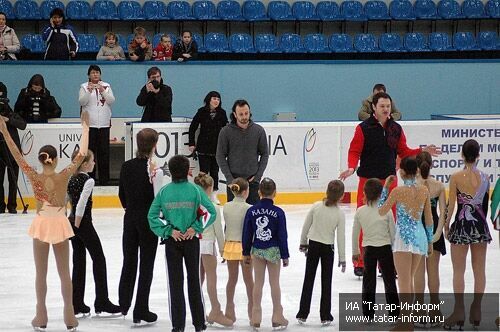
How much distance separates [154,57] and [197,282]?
40.3ft

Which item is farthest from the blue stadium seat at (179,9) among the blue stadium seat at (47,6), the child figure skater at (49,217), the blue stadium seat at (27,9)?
the child figure skater at (49,217)

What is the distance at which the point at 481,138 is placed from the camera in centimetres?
1652

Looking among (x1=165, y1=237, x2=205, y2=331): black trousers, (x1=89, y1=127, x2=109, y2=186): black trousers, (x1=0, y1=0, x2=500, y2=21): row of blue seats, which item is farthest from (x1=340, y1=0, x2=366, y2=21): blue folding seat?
(x1=165, y1=237, x2=205, y2=331): black trousers

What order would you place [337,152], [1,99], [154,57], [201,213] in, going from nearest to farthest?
[201,213], [1,99], [337,152], [154,57]

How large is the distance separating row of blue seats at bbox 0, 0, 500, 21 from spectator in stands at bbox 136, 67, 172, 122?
6.46 m

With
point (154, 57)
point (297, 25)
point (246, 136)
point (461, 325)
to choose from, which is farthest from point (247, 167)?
point (297, 25)

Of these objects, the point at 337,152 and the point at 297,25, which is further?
the point at 297,25

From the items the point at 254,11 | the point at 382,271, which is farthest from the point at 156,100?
the point at 382,271

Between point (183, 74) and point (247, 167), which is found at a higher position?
point (183, 74)

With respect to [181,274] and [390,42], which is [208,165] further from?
[390,42]

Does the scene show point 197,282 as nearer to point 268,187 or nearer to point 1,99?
point 268,187

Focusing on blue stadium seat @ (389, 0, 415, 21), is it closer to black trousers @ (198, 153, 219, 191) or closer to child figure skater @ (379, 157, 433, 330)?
black trousers @ (198, 153, 219, 191)

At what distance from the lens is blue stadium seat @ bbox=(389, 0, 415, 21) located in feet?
75.4

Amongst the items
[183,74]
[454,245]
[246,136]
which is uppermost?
[183,74]
